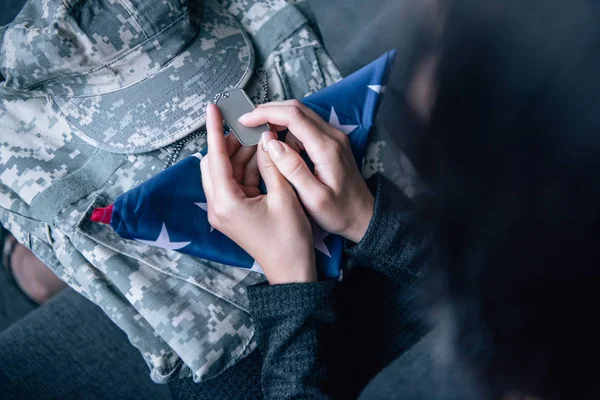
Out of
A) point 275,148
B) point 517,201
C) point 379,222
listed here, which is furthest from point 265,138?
point 517,201

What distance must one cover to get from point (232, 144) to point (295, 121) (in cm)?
8

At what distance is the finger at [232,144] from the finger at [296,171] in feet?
0.18

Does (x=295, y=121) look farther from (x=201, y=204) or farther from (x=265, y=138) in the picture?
(x=201, y=204)

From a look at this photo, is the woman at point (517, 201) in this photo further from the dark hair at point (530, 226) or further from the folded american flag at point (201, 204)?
the folded american flag at point (201, 204)

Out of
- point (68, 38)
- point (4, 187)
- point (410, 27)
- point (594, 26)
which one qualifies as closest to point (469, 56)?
point (594, 26)

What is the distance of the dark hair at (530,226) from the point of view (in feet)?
1.03

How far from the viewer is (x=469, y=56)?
38cm

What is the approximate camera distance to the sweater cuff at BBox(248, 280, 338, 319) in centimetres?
48

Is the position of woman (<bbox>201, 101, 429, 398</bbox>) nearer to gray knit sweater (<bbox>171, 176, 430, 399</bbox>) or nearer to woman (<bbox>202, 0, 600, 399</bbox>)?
gray knit sweater (<bbox>171, 176, 430, 399</bbox>)

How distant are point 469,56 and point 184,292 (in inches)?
15.2

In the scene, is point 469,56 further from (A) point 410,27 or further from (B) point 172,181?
(B) point 172,181

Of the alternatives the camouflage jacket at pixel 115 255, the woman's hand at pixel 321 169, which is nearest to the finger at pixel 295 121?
the woman's hand at pixel 321 169

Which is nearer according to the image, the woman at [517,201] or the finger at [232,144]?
the woman at [517,201]

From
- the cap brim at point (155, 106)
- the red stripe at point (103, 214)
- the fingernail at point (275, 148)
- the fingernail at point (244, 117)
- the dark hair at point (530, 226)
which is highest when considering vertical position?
the cap brim at point (155, 106)
